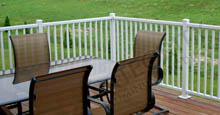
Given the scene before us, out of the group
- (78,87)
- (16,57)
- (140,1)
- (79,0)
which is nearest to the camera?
(78,87)

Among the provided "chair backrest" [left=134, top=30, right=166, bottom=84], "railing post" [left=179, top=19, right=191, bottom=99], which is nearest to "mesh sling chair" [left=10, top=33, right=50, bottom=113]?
"chair backrest" [left=134, top=30, right=166, bottom=84]

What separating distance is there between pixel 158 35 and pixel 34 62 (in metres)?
1.63

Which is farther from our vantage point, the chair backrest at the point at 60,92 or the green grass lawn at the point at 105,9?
the green grass lawn at the point at 105,9

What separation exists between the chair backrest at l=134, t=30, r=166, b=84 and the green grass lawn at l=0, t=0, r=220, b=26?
1033cm

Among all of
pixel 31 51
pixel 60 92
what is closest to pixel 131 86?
pixel 60 92

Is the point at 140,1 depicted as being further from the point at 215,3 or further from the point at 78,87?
the point at 78,87

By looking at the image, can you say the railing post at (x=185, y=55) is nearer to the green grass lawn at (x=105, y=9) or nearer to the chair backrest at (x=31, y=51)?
the chair backrest at (x=31, y=51)

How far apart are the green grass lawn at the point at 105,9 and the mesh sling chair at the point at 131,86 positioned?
11554 mm

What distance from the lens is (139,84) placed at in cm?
332

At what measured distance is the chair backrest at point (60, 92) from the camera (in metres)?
2.65

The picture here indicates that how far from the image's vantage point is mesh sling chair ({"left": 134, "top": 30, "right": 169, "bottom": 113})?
4316 mm

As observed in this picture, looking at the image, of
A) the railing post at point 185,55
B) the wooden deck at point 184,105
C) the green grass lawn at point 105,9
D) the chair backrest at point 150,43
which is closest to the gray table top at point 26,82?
the chair backrest at point 150,43

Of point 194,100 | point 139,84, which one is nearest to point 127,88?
point 139,84

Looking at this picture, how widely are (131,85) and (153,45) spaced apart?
1.29 metres
